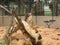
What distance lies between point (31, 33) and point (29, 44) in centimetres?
33

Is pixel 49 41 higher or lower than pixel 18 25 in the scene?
lower

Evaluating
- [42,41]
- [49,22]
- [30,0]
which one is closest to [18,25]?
[42,41]

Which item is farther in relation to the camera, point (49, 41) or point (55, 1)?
point (55, 1)

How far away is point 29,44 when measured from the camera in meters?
7.03

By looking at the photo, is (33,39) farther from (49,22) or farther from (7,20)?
(7,20)

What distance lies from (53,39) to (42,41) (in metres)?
0.71

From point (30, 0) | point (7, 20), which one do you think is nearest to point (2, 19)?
point (7, 20)

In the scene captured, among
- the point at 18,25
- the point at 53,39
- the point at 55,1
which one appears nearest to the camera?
the point at 18,25

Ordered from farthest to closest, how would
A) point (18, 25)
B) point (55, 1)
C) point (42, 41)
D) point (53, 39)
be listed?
point (55, 1) → point (53, 39) → point (42, 41) → point (18, 25)

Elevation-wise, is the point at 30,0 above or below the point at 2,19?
above

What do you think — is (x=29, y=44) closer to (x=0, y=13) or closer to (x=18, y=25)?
(x=18, y=25)

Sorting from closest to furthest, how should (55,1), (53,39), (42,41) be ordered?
(42,41)
(53,39)
(55,1)

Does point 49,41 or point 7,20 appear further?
point 7,20

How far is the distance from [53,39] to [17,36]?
1.27 m
